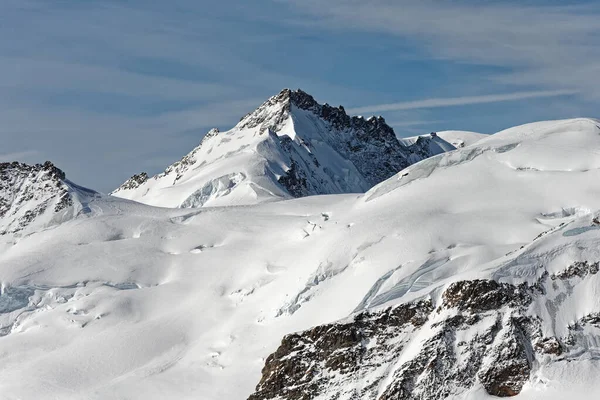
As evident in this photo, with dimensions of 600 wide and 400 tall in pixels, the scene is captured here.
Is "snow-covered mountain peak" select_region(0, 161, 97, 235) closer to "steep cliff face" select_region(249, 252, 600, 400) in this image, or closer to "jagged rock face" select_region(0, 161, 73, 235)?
"jagged rock face" select_region(0, 161, 73, 235)

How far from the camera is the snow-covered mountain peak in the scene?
340 ft

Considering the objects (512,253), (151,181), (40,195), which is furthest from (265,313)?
(151,181)

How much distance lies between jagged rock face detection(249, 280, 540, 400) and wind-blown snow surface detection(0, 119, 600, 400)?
3.30ft

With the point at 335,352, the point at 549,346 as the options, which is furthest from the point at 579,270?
the point at 335,352

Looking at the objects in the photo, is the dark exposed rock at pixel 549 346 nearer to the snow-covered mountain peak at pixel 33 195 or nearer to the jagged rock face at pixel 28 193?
the snow-covered mountain peak at pixel 33 195

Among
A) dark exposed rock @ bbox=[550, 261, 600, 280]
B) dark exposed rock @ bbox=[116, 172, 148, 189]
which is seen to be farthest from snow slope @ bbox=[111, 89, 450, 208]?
dark exposed rock @ bbox=[550, 261, 600, 280]

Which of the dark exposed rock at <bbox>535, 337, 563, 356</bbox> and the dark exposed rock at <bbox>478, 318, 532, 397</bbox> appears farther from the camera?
the dark exposed rock at <bbox>535, 337, 563, 356</bbox>

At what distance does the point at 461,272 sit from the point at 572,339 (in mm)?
10930

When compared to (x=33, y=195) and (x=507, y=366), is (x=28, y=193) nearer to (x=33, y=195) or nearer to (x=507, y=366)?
(x=33, y=195)

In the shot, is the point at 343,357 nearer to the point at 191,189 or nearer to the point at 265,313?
the point at 265,313

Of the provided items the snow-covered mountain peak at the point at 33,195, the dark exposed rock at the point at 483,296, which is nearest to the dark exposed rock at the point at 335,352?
the dark exposed rock at the point at 483,296

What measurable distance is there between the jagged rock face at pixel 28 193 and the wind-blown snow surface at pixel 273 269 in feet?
11.6

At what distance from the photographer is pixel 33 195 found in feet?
355

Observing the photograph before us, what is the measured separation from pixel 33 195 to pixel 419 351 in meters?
56.0
